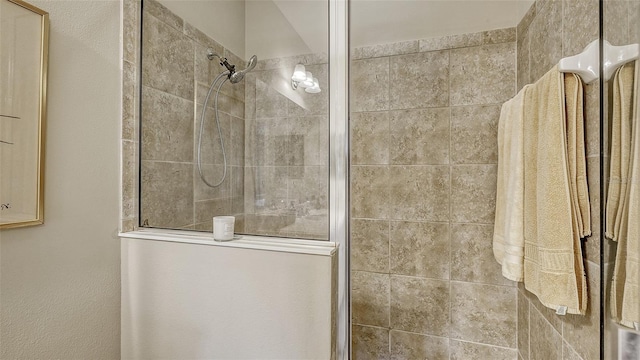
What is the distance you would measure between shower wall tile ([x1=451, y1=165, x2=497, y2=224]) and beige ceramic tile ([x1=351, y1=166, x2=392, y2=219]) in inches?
14.6

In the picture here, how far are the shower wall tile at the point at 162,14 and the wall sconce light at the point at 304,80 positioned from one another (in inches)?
23.4

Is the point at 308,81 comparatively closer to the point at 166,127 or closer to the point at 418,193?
the point at 166,127

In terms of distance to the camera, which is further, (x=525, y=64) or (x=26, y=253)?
(x=525, y=64)

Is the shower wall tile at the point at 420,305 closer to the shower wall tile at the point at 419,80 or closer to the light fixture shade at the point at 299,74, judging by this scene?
the shower wall tile at the point at 419,80

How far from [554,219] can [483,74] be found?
0.93 meters

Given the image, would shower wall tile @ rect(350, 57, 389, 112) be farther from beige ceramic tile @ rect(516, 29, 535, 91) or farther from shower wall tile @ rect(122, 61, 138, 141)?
shower wall tile @ rect(122, 61, 138, 141)

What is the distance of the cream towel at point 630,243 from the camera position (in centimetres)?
36

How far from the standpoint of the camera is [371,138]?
1772 millimetres

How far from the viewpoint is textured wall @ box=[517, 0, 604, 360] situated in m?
0.92

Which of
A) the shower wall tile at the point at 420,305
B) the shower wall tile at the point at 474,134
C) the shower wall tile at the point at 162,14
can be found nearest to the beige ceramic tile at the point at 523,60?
the shower wall tile at the point at 474,134

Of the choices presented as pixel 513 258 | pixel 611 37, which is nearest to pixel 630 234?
pixel 611 37

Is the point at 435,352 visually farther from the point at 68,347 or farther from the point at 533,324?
the point at 68,347

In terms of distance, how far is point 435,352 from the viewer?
5.43ft

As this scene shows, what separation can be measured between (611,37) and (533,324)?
140cm
